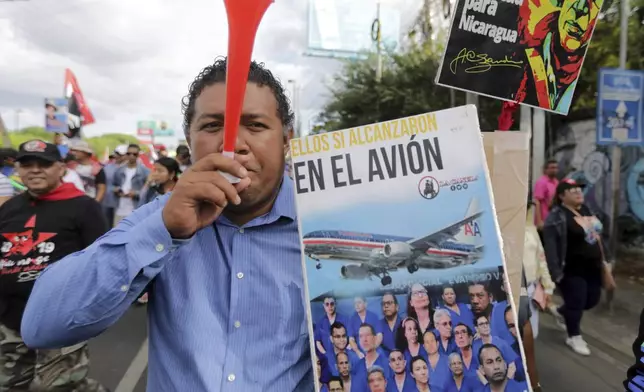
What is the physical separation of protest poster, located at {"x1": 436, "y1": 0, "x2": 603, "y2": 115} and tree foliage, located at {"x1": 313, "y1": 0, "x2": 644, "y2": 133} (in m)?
8.48

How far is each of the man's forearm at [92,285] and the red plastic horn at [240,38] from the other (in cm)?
34

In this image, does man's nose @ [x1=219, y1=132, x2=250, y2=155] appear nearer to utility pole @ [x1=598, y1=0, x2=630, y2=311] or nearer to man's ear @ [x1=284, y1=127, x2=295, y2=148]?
man's ear @ [x1=284, y1=127, x2=295, y2=148]

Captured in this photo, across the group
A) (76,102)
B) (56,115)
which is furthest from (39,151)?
(56,115)

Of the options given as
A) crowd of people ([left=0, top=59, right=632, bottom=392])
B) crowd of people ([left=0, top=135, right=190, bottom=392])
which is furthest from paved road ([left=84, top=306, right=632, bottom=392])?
crowd of people ([left=0, top=59, right=632, bottom=392])

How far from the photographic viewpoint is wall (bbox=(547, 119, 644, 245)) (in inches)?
320

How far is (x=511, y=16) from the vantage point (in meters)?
1.66

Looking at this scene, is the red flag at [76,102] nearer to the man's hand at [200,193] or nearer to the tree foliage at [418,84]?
the tree foliage at [418,84]

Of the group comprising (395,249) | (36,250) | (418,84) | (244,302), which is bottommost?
(36,250)

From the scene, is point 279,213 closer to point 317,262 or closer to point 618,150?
point 317,262

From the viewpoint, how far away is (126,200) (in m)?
7.16

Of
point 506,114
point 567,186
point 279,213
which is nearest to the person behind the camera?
point 279,213

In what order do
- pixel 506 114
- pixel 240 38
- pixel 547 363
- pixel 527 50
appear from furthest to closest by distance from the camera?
pixel 547 363
pixel 506 114
pixel 527 50
pixel 240 38

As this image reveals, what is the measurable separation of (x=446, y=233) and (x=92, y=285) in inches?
30.0
